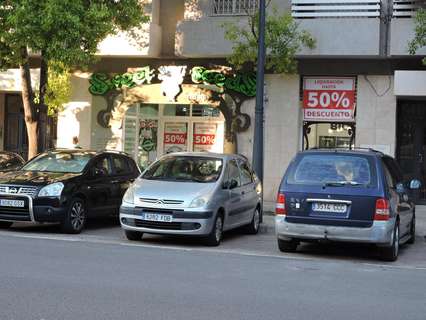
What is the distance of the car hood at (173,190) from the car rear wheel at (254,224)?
2054mm

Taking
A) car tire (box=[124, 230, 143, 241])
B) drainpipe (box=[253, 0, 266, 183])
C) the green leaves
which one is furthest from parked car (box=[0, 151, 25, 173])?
drainpipe (box=[253, 0, 266, 183])

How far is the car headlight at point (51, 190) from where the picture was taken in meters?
12.0

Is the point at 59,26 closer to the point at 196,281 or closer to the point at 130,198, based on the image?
the point at 130,198

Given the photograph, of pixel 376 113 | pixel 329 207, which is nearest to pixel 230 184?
pixel 329 207

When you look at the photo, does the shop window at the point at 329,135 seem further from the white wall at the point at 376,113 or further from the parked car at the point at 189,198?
the parked car at the point at 189,198

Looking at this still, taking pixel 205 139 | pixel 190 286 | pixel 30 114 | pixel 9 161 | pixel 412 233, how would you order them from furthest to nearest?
pixel 205 139, pixel 30 114, pixel 9 161, pixel 412 233, pixel 190 286

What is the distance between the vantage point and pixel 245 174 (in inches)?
519

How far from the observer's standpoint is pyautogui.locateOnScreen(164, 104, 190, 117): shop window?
66.3 ft

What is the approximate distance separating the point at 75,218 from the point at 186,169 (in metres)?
2.20

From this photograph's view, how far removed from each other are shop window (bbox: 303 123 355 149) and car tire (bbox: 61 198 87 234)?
27.6 ft

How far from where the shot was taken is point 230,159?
12547 millimetres

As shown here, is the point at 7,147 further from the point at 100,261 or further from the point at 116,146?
the point at 100,261

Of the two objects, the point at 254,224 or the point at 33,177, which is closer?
the point at 33,177

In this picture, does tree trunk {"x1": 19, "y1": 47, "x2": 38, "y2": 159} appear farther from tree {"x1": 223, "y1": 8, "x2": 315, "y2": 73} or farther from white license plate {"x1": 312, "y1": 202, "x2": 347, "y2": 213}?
white license plate {"x1": 312, "y1": 202, "x2": 347, "y2": 213}
